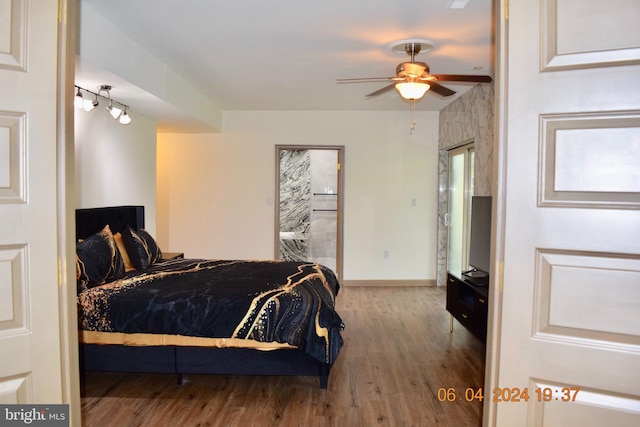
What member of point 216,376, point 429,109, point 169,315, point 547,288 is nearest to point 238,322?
point 169,315

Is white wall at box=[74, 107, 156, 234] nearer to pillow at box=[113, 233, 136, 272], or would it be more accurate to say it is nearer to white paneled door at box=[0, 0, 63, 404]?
pillow at box=[113, 233, 136, 272]

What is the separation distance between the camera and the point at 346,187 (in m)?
6.14

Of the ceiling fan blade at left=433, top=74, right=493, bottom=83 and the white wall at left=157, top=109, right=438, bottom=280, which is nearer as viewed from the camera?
the ceiling fan blade at left=433, top=74, right=493, bottom=83

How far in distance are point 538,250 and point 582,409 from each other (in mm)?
517

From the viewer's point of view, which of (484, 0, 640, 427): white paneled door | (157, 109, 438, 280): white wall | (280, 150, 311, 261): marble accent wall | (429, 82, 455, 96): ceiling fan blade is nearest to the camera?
(484, 0, 640, 427): white paneled door

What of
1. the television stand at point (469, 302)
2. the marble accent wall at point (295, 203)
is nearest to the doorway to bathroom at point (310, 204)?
the marble accent wall at point (295, 203)

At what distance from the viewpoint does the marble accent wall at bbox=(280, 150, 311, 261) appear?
6352 mm

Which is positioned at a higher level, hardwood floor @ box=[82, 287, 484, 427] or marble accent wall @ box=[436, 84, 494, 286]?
marble accent wall @ box=[436, 84, 494, 286]

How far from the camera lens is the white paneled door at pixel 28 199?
4.11ft

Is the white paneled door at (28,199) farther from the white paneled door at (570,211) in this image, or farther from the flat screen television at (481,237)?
the flat screen television at (481,237)

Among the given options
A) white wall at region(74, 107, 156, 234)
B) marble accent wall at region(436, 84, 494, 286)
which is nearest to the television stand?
marble accent wall at region(436, 84, 494, 286)

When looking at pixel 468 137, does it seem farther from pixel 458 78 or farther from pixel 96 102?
pixel 96 102

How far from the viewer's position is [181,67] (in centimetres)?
405

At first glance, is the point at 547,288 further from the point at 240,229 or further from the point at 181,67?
the point at 240,229
